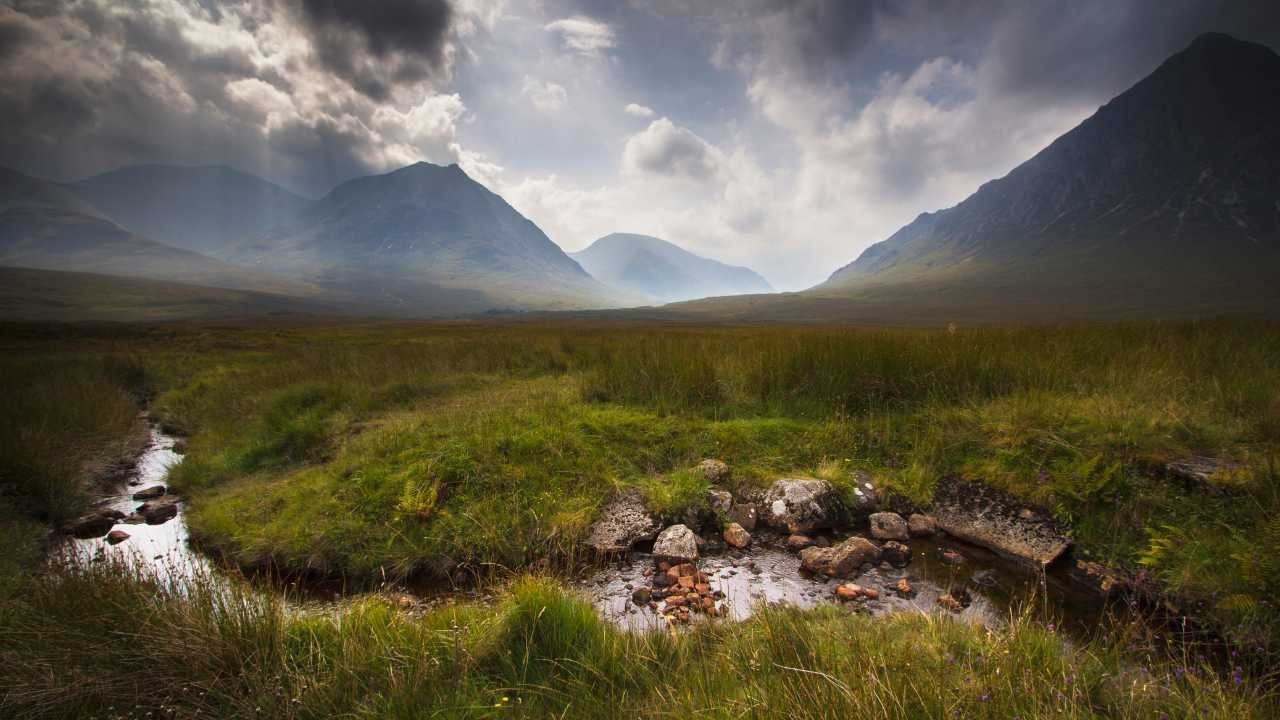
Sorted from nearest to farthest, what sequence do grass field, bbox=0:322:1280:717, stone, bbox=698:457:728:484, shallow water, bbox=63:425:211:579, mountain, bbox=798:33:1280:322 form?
1. grass field, bbox=0:322:1280:717
2. shallow water, bbox=63:425:211:579
3. stone, bbox=698:457:728:484
4. mountain, bbox=798:33:1280:322

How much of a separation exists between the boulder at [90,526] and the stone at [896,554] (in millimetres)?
10657

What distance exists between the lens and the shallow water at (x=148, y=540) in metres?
4.82

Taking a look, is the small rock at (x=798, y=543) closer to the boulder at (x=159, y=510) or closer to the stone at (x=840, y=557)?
the stone at (x=840, y=557)

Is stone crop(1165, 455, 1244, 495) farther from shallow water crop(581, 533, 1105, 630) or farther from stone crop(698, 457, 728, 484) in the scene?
stone crop(698, 457, 728, 484)

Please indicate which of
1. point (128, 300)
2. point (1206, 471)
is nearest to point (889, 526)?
point (1206, 471)

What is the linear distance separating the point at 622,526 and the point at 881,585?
3074mm

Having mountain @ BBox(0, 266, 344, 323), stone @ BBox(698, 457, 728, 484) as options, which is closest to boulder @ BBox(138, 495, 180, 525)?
stone @ BBox(698, 457, 728, 484)

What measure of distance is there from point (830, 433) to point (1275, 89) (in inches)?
13076

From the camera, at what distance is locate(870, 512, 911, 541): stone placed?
18.5 ft

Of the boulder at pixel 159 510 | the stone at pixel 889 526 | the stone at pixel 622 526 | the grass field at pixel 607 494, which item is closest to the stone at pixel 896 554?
the stone at pixel 889 526

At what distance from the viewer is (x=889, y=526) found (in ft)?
18.8

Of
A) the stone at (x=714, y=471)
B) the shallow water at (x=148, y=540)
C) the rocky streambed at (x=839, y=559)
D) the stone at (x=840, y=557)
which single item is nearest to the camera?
the rocky streambed at (x=839, y=559)

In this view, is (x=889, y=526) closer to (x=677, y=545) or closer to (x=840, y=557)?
(x=840, y=557)

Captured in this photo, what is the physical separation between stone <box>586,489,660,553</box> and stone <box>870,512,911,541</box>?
113 inches
